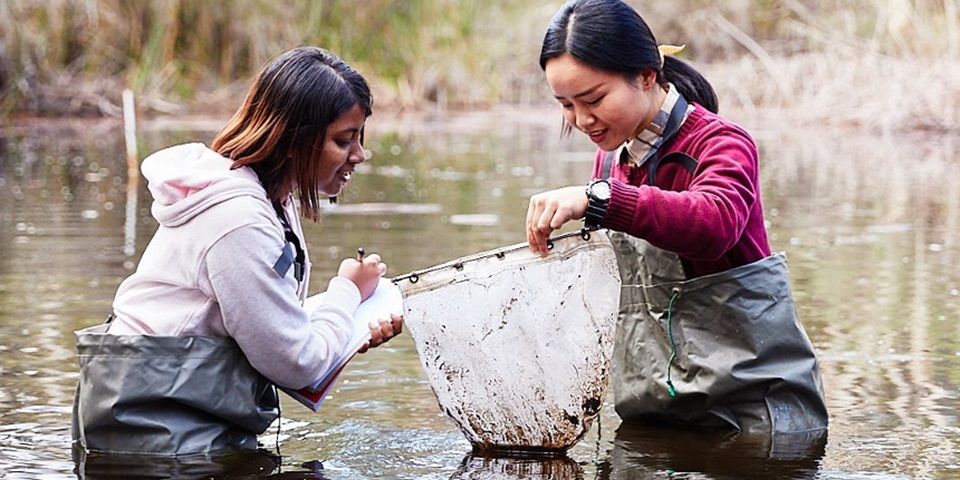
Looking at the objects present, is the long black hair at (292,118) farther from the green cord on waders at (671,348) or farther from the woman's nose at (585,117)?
the green cord on waders at (671,348)

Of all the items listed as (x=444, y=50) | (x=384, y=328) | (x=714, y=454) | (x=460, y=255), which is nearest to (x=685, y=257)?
(x=714, y=454)

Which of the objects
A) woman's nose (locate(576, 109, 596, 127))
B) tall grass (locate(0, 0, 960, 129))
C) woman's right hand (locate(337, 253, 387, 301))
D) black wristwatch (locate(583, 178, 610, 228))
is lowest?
tall grass (locate(0, 0, 960, 129))

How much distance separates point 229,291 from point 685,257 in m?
1.10

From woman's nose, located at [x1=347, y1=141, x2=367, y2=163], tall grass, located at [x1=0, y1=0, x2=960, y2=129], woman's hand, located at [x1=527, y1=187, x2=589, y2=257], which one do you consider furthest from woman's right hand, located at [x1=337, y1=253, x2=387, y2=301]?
tall grass, located at [x1=0, y1=0, x2=960, y2=129]

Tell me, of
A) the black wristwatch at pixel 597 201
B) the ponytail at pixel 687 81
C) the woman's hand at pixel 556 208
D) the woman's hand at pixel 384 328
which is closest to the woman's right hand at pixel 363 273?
the woman's hand at pixel 384 328

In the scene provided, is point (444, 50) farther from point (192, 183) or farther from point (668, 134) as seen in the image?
point (192, 183)

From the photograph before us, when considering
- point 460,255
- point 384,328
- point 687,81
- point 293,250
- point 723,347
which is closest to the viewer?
point 293,250

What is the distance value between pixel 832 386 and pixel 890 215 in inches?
170

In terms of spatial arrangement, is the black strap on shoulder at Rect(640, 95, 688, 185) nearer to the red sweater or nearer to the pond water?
the red sweater

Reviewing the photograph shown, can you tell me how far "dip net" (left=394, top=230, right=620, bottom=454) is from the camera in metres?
3.53

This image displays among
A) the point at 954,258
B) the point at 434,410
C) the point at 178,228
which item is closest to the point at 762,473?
the point at 434,410

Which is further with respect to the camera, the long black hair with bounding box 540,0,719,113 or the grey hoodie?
the long black hair with bounding box 540,0,719,113

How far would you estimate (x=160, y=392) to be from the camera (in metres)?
3.42

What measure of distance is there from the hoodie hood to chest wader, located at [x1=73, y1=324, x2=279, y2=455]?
0.28 meters
